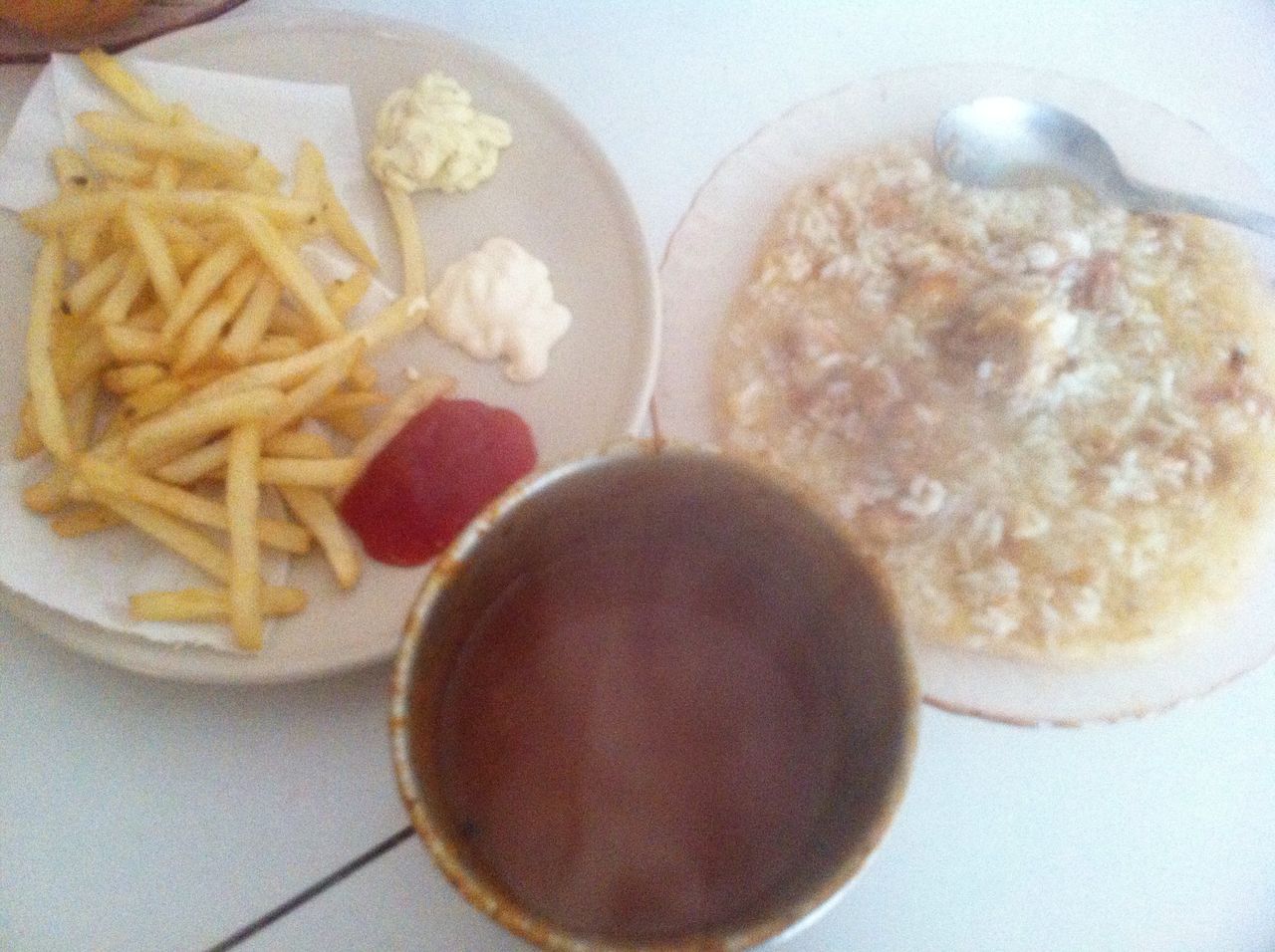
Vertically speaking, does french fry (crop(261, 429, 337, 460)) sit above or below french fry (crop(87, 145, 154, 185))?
below

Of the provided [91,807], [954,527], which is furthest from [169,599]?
[954,527]

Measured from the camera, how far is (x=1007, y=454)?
105cm

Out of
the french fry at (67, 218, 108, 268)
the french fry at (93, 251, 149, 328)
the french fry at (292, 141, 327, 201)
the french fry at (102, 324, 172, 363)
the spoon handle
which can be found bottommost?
the french fry at (102, 324, 172, 363)

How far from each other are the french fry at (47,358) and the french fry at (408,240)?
0.36 meters

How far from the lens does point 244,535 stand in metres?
0.89

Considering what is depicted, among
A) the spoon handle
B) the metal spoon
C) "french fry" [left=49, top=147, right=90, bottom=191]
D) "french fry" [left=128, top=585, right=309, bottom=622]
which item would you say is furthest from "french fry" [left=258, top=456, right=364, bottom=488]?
the spoon handle

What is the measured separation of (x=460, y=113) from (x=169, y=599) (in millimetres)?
672

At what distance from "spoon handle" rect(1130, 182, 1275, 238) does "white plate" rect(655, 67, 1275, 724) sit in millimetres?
33

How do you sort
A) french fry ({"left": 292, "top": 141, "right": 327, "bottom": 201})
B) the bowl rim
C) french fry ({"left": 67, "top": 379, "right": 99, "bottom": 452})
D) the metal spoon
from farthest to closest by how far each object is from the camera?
the metal spoon
french fry ({"left": 292, "top": 141, "right": 327, "bottom": 201})
french fry ({"left": 67, "top": 379, "right": 99, "bottom": 452})
the bowl rim

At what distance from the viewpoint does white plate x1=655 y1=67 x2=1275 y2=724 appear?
953 mm

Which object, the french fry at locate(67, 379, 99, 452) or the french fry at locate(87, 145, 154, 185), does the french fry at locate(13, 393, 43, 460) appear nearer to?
the french fry at locate(67, 379, 99, 452)

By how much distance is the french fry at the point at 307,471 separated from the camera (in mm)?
935

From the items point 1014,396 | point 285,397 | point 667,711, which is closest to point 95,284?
point 285,397

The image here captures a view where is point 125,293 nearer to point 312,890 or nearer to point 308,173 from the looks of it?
point 308,173
